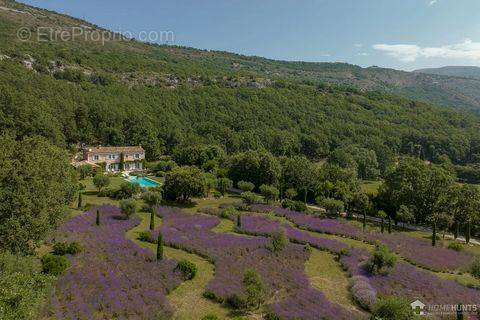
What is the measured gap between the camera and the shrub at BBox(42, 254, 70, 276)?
27.5 metres

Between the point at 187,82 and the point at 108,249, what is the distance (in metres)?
133

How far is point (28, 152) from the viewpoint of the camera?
1289 inches

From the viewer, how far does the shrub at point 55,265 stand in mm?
27531

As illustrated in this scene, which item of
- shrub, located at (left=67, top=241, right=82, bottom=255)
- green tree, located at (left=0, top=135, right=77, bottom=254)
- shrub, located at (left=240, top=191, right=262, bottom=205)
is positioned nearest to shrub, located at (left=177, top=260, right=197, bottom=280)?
shrub, located at (left=67, top=241, right=82, bottom=255)

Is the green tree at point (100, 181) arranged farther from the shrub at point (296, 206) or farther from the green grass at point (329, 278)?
the green grass at point (329, 278)

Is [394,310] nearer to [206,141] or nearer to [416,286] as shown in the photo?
[416,286]

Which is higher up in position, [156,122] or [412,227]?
[156,122]

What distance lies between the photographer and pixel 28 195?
1126 inches

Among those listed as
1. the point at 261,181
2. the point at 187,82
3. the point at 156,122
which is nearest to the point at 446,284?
the point at 261,181

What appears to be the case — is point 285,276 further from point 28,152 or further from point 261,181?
point 261,181

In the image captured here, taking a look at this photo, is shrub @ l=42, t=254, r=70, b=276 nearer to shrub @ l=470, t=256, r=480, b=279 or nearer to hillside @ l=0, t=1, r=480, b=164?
shrub @ l=470, t=256, r=480, b=279

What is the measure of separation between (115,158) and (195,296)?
61.9 meters

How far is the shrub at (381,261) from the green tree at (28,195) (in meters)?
26.5

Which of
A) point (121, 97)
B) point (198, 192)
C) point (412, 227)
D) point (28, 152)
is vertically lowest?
point (412, 227)
